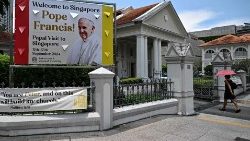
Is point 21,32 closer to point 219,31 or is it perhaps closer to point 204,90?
point 204,90

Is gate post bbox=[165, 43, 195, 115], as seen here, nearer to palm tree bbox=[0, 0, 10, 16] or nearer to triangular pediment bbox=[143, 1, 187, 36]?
palm tree bbox=[0, 0, 10, 16]

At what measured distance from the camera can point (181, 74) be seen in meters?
10.6

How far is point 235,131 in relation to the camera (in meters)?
8.28

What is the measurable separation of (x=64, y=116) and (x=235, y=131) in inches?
189

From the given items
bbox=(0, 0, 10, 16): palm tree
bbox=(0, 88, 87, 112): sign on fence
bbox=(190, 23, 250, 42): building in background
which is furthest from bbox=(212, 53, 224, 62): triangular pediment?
bbox=(190, 23, 250, 42): building in background

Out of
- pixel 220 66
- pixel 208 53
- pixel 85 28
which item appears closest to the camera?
pixel 85 28

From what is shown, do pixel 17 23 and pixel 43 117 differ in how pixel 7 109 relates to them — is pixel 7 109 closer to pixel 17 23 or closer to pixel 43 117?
pixel 43 117

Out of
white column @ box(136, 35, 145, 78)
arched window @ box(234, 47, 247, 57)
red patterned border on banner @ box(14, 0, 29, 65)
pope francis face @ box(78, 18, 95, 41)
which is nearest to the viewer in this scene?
red patterned border on banner @ box(14, 0, 29, 65)

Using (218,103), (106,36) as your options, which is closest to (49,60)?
(106,36)

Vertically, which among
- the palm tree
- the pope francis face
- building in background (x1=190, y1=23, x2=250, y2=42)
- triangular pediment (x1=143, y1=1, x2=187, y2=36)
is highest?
building in background (x1=190, y1=23, x2=250, y2=42)

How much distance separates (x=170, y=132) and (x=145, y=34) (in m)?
19.9

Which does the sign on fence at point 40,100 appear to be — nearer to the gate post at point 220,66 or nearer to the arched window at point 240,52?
the gate post at point 220,66

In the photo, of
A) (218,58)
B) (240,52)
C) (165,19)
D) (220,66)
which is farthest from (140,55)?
(240,52)

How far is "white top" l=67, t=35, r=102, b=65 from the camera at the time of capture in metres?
9.20
